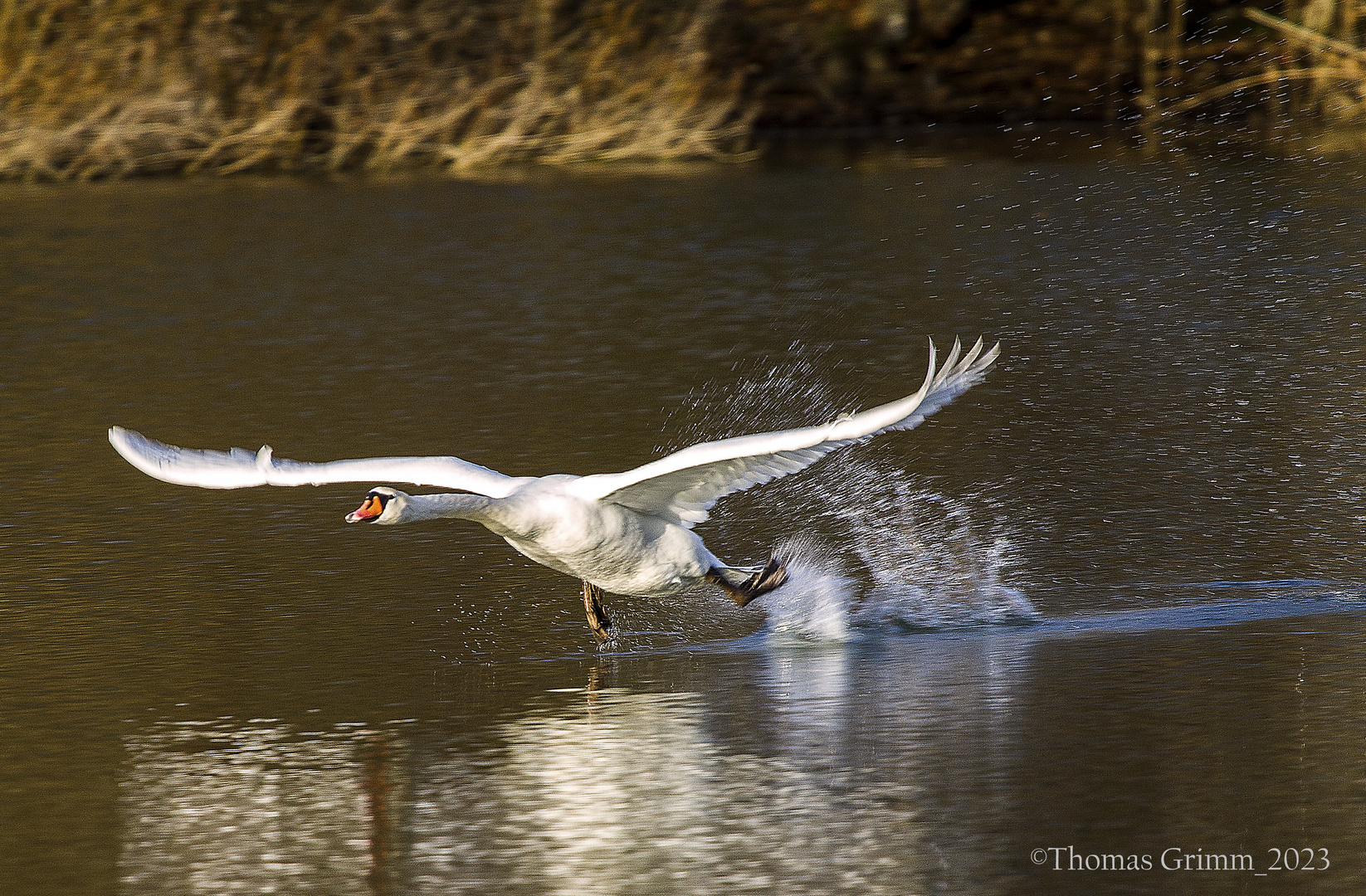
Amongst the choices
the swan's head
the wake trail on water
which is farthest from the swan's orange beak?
the wake trail on water

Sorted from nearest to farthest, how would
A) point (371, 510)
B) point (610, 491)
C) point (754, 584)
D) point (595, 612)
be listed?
point (371, 510), point (610, 491), point (595, 612), point (754, 584)

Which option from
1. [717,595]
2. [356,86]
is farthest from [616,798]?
[356,86]

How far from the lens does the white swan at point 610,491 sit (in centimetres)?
728

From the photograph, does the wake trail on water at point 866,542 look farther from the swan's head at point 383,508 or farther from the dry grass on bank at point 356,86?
the dry grass on bank at point 356,86

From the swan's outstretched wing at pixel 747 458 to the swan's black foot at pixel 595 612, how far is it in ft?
1.24

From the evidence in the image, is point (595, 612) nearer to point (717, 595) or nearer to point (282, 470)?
point (717, 595)

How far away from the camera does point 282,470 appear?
7.53 metres

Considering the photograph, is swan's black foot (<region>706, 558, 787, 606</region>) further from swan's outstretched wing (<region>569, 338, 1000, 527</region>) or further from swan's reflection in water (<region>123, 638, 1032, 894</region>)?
swan's reflection in water (<region>123, 638, 1032, 894</region>)

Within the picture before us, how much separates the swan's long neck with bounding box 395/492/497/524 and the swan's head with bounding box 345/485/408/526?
0.02m

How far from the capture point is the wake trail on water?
27.4ft

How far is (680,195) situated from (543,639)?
13.1 metres

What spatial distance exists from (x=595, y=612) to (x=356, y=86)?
18.0m

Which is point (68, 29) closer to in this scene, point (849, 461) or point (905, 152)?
point (905, 152)

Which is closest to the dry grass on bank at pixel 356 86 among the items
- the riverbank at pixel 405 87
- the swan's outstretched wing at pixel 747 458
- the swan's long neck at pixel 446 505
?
the riverbank at pixel 405 87
